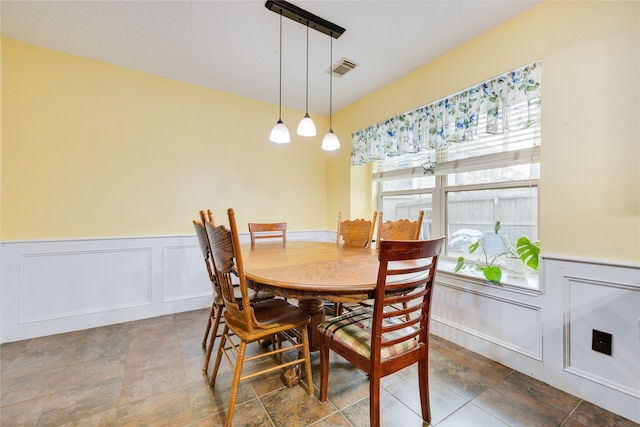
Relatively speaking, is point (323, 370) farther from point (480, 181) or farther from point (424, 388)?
point (480, 181)

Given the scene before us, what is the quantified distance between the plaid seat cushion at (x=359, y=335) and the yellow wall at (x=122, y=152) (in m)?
2.14

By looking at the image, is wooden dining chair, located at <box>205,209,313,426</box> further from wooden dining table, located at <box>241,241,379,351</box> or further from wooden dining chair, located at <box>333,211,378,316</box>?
wooden dining chair, located at <box>333,211,378,316</box>

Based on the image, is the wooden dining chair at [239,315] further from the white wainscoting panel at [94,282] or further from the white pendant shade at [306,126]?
the white wainscoting panel at [94,282]

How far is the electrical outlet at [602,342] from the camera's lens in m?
1.49

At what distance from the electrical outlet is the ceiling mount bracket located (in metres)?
2.57

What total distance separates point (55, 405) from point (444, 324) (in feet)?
8.72

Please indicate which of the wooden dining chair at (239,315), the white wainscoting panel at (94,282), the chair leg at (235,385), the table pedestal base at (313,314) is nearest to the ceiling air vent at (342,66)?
the wooden dining chair at (239,315)

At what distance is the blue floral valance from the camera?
184 cm

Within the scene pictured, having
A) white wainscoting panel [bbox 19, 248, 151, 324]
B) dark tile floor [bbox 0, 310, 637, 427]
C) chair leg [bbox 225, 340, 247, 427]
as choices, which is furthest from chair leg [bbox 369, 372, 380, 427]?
white wainscoting panel [bbox 19, 248, 151, 324]

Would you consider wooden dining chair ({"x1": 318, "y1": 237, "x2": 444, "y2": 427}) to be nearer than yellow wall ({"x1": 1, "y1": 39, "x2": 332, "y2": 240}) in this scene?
Yes

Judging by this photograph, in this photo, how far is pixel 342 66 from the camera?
257 centimetres

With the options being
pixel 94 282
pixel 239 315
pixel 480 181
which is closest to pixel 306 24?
pixel 480 181

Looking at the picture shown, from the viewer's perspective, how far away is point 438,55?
238 centimetres

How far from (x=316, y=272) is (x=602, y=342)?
5.44 feet
